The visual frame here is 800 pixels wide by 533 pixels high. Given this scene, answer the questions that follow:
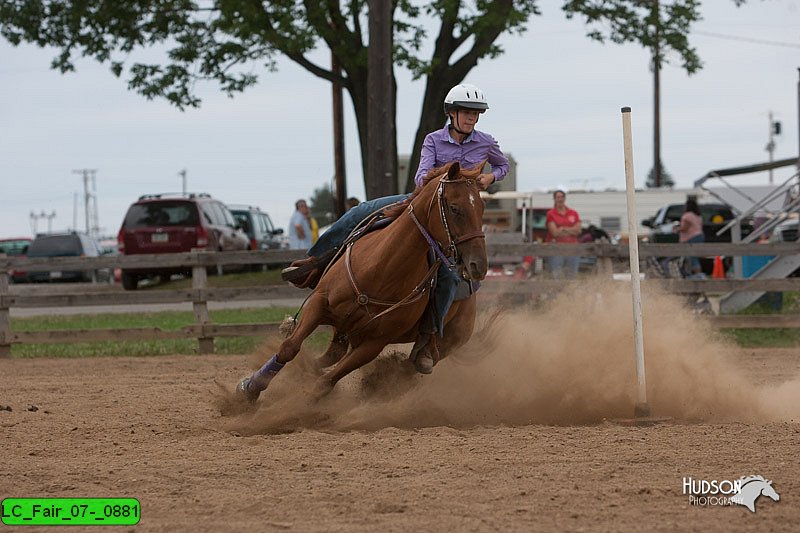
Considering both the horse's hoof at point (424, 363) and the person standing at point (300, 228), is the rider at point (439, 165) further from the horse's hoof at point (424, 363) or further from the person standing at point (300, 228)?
the person standing at point (300, 228)

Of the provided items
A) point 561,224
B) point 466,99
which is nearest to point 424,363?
point 466,99

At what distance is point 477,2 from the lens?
20.7m

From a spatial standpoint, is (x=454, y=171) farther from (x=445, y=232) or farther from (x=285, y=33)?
(x=285, y=33)

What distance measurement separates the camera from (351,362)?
26.8ft

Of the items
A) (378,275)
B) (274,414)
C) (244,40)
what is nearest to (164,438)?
(274,414)

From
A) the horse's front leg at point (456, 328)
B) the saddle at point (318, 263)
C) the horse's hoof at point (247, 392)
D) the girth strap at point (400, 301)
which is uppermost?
the saddle at point (318, 263)

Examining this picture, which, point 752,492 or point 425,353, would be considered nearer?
point 752,492

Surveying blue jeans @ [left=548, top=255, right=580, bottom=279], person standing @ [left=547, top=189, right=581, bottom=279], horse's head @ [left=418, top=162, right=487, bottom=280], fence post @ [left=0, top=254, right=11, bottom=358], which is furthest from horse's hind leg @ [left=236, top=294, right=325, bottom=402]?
person standing @ [left=547, top=189, right=581, bottom=279]

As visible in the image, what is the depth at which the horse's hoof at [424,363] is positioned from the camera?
27.7ft

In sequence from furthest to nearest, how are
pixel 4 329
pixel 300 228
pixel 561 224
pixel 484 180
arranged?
pixel 300 228
pixel 561 224
pixel 4 329
pixel 484 180

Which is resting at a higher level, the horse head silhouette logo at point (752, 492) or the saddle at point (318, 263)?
the saddle at point (318, 263)

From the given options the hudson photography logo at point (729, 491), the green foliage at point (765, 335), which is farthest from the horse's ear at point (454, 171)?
the green foliage at point (765, 335)

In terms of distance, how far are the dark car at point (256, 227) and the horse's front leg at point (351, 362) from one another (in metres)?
24.2

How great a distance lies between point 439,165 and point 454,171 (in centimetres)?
115
